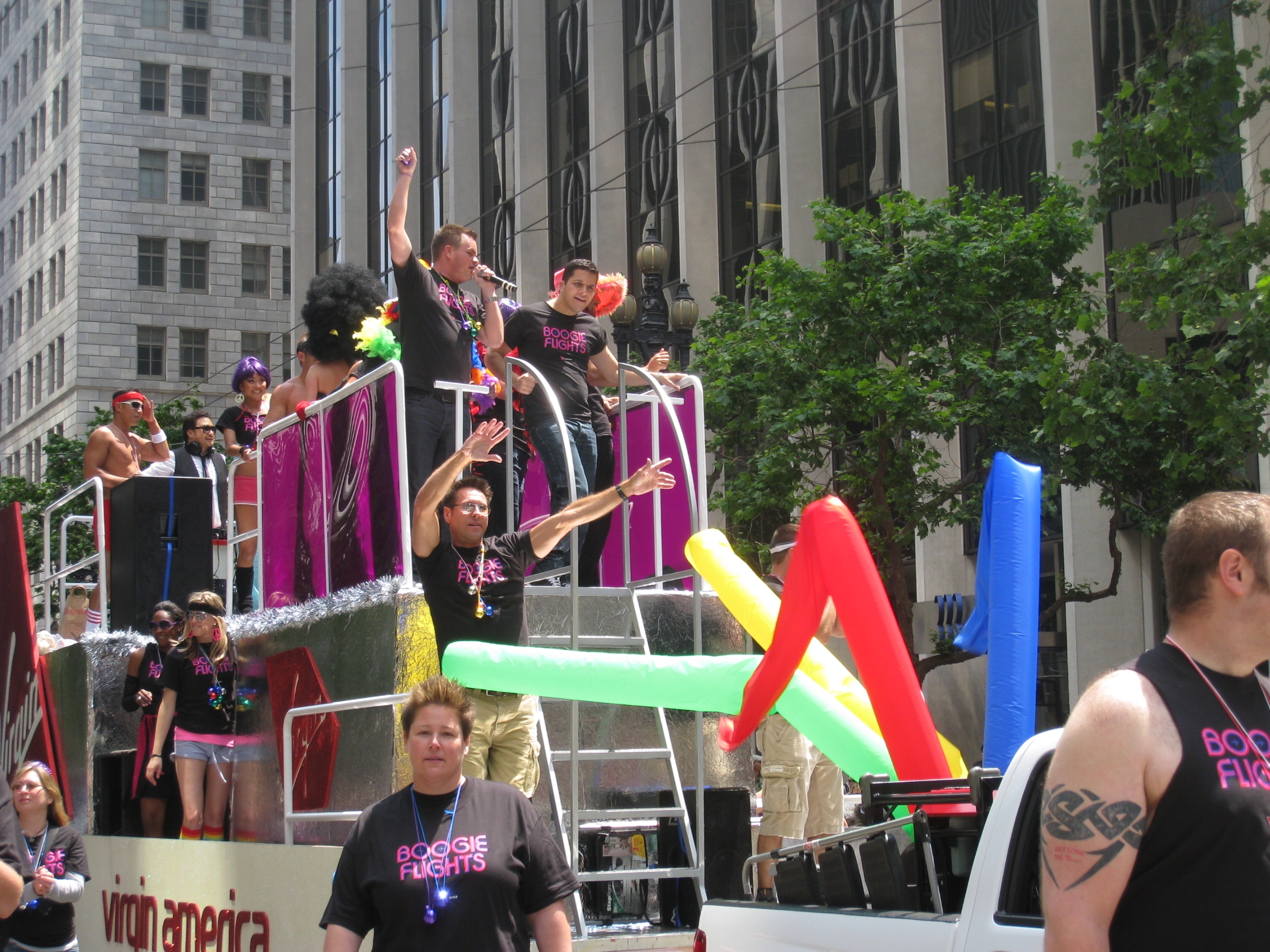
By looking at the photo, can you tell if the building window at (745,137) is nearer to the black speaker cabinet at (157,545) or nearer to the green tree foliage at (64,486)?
the green tree foliage at (64,486)

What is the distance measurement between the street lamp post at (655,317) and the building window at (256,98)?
52.7 metres

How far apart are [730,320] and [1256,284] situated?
13.2 m

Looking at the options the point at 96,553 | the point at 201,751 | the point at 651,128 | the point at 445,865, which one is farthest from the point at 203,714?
the point at 651,128

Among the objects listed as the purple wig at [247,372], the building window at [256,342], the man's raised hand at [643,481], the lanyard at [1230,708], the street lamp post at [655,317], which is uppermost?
the building window at [256,342]

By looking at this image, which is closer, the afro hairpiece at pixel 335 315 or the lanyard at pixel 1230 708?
the lanyard at pixel 1230 708

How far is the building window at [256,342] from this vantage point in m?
68.7

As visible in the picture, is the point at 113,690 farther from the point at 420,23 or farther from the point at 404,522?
the point at 420,23

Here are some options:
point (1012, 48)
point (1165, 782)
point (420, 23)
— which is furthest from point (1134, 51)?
point (420, 23)

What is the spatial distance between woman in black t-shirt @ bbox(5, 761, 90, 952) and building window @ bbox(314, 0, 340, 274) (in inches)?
1721

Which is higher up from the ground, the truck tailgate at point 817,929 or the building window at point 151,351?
the building window at point 151,351

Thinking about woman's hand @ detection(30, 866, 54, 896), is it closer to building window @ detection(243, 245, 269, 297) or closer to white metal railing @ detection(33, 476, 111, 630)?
white metal railing @ detection(33, 476, 111, 630)

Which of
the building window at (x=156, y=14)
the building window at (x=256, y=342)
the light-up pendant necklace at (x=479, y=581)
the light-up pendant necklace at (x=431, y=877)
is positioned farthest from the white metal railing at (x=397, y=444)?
the building window at (x=156, y=14)

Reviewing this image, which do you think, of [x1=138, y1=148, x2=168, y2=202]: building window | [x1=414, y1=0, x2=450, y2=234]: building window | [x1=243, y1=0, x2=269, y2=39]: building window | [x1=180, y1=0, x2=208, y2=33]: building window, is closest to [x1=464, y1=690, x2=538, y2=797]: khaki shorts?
[x1=414, y1=0, x2=450, y2=234]: building window

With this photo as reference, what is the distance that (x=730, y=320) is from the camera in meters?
22.8
